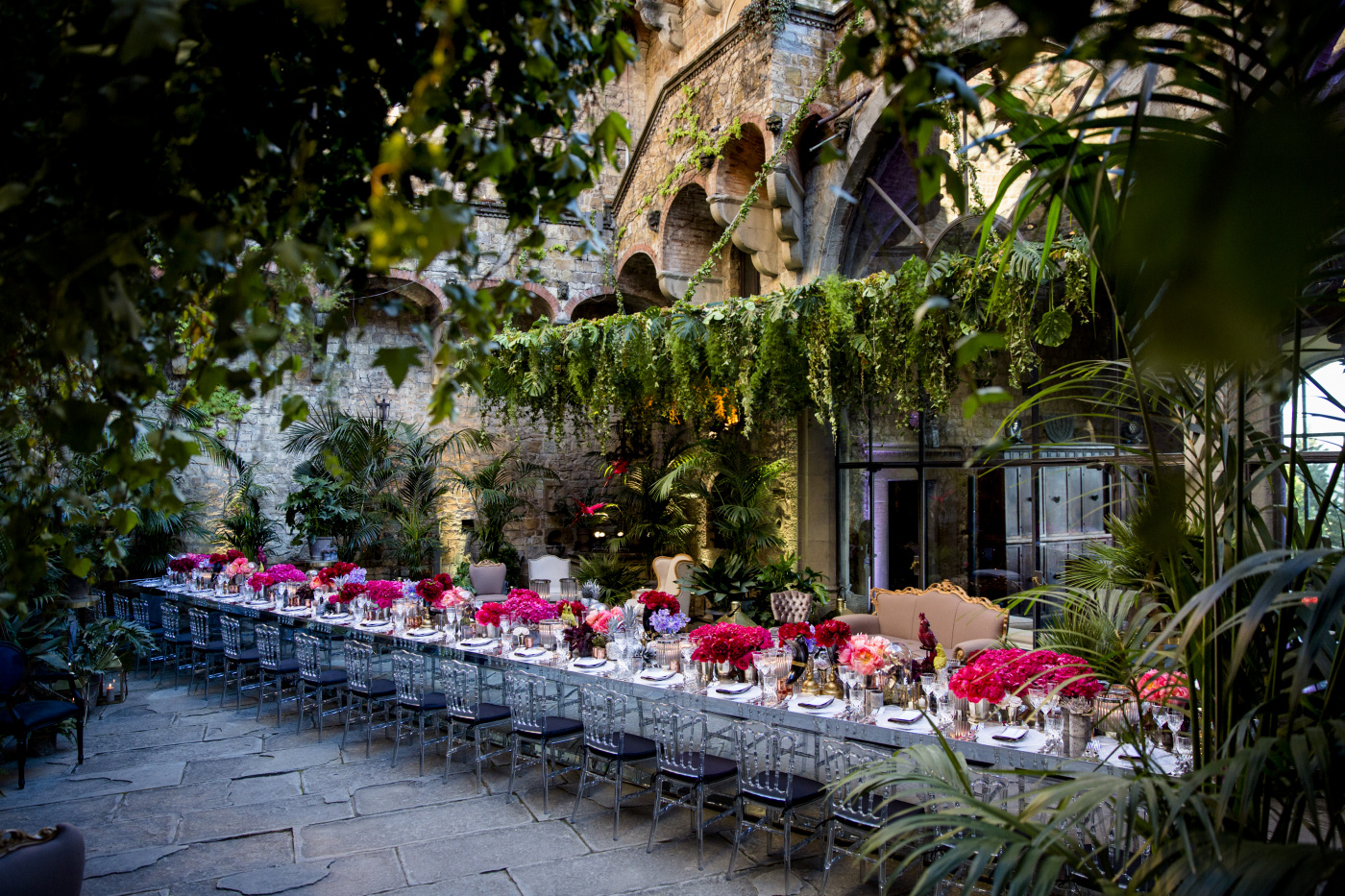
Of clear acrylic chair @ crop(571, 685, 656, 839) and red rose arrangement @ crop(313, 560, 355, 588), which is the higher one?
red rose arrangement @ crop(313, 560, 355, 588)

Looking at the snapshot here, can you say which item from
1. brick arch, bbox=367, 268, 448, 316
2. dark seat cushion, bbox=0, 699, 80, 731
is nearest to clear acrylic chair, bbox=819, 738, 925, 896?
dark seat cushion, bbox=0, 699, 80, 731

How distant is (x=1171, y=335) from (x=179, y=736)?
26.5ft

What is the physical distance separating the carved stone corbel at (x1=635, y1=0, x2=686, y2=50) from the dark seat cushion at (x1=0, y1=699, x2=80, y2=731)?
10.6 m

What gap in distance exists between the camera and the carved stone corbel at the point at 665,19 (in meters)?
12.3

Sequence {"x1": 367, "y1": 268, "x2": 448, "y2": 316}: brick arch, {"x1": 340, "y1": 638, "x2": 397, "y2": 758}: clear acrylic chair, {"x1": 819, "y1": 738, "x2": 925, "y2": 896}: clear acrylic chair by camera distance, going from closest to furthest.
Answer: {"x1": 819, "y1": 738, "x2": 925, "y2": 896}: clear acrylic chair → {"x1": 340, "y1": 638, "x2": 397, "y2": 758}: clear acrylic chair → {"x1": 367, "y1": 268, "x2": 448, "y2": 316}: brick arch

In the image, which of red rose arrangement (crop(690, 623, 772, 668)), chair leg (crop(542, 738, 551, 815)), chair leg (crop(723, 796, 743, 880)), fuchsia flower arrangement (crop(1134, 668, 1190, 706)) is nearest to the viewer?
fuchsia flower arrangement (crop(1134, 668, 1190, 706))

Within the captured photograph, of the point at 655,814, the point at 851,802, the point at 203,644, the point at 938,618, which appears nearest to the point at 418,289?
the point at 203,644

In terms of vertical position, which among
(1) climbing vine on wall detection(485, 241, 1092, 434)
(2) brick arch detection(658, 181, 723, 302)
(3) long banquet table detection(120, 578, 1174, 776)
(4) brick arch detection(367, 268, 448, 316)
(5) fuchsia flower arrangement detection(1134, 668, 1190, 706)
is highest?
(2) brick arch detection(658, 181, 723, 302)

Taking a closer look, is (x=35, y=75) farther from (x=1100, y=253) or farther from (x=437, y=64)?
(x=1100, y=253)

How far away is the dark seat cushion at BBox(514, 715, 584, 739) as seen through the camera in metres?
5.36

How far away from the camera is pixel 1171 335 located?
0.80m

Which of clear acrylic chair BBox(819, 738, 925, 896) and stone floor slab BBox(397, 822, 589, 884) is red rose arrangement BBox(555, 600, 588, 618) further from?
clear acrylic chair BBox(819, 738, 925, 896)

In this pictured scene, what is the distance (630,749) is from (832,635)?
133cm

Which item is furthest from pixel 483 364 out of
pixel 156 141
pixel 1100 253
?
pixel 1100 253
